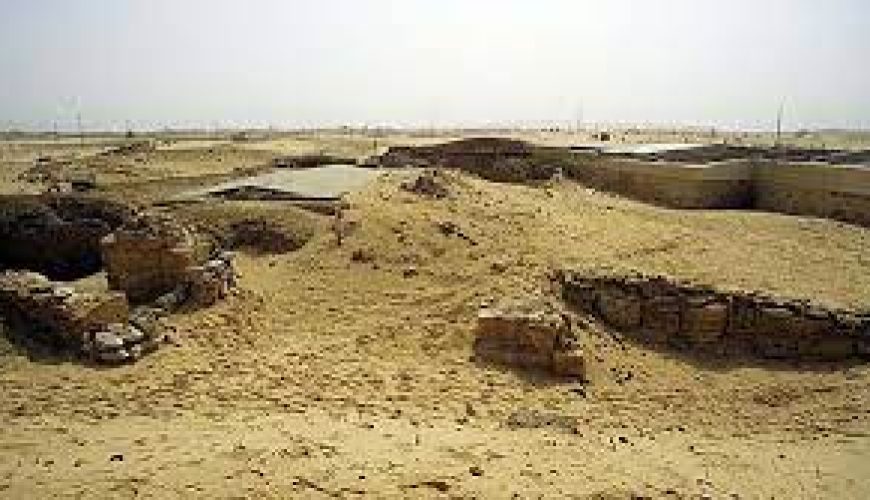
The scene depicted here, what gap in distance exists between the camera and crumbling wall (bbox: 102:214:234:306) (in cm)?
951

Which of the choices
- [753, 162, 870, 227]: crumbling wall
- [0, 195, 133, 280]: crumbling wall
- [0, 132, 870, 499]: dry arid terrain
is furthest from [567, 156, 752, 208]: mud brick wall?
[0, 195, 133, 280]: crumbling wall

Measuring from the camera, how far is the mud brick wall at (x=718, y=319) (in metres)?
9.25

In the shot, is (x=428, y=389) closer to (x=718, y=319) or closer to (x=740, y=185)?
(x=718, y=319)

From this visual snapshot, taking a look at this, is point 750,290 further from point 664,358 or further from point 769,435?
point 769,435

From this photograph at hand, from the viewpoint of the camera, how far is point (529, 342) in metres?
8.70

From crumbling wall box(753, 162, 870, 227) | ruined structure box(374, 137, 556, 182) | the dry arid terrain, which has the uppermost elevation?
ruined structure box(374, 137, 556, 182)

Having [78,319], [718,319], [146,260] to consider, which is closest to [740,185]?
[718,319]

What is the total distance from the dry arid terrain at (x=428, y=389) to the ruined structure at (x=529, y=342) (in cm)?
19

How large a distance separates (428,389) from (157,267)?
12.6 ft

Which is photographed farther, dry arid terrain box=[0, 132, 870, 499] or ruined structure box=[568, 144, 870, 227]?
ruined structure box=[568, 144, 870, 227]

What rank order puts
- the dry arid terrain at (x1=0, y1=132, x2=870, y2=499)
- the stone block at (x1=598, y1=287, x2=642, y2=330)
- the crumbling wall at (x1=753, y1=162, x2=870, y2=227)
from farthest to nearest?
the crumbling wall at (x1=753, y1=162, x2=870, y2=227) → the stone block at (x1=598, y1=287, x2=642, y2=330) → the dry arid terrain at (x1=0, y1=132, x2=870, y2=499)

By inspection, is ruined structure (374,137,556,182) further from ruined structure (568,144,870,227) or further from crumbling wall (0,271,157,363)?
crumbling wall (0,271,157,363)

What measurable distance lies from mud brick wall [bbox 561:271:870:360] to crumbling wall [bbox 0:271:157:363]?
4.88 m

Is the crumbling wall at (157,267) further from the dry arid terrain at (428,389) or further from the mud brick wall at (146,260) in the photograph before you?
the dry arid terrain at (428,389)
